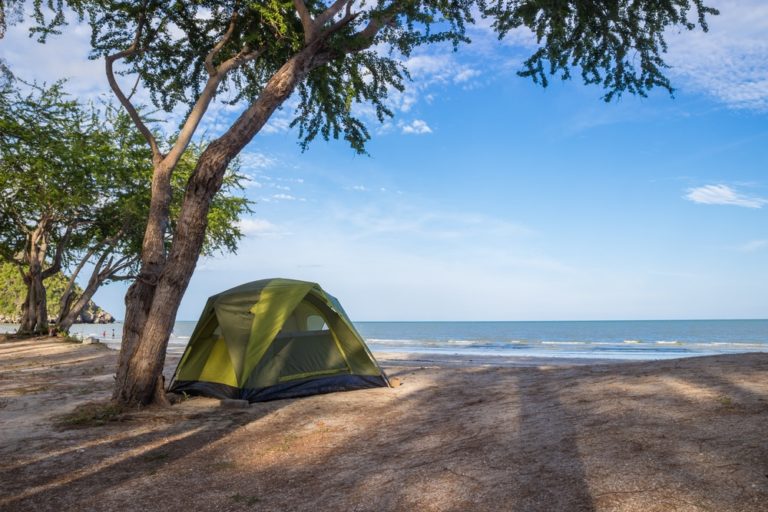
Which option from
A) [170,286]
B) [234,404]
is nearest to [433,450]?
[234,404]

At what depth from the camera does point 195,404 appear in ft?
28.0

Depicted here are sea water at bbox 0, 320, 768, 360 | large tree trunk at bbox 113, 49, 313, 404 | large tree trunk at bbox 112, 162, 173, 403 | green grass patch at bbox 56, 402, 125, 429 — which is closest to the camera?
green grass patch at bbox 56, 402, 125, 429

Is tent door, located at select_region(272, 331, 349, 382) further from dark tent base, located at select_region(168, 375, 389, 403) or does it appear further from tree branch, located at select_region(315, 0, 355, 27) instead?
tree branch, located at select_region(315, 0, 355, 27)

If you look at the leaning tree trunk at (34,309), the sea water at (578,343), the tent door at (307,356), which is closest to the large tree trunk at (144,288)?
the tent door at (307,356)

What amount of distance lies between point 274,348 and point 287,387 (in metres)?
0.73

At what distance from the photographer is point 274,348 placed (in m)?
9.23

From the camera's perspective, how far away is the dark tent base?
8.66 metres

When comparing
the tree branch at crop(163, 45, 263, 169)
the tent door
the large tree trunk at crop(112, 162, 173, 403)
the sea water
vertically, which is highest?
the tree branch at crop(163, 45, 263, 169)

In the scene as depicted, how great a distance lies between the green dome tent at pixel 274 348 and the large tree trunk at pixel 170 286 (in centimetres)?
131

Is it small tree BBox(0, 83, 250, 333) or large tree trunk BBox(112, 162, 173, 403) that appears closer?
large tree trunk BBox(112, 162, 173, 403)

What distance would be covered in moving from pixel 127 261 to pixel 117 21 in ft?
60.0

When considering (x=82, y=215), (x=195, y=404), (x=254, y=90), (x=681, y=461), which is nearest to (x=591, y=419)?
(x=681, y=461)

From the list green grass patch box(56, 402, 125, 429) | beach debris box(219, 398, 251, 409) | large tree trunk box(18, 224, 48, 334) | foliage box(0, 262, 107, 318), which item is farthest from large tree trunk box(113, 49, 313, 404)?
foliage box(0, 262, 107, 318)

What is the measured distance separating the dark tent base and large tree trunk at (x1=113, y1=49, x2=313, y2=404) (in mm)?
1144
